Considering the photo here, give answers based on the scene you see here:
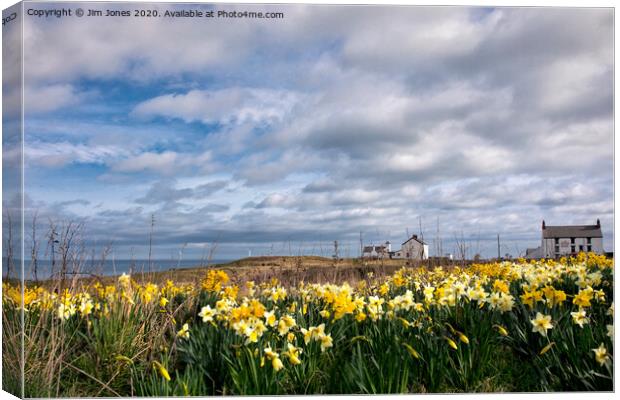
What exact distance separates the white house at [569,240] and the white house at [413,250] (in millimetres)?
1329

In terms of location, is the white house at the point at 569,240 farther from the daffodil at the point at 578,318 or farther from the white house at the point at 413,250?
the white house at the point at 413,250

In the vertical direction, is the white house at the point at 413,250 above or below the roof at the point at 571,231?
below

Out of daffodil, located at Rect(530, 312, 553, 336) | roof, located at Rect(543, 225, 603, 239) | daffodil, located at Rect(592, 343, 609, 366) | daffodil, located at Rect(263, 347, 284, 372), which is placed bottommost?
daffodil, located at Rect(592, 343, 609, 366)

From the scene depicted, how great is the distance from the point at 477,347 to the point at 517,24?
8.44 ft

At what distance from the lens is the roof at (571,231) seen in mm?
4934

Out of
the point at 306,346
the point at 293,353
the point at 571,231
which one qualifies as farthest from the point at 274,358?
the point at 571,231

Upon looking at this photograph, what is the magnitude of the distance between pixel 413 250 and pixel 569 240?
1767 millimetres

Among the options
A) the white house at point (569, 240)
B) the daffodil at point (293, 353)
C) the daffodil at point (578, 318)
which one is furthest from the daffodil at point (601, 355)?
the daffodil at point (293, 353)

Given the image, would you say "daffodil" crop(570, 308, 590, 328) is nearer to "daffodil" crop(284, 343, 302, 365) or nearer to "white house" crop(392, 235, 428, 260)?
"daffodil" crop(284, 343, 302, 365)

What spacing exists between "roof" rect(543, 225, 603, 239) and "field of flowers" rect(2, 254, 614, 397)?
653 mm

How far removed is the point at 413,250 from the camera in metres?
7.02

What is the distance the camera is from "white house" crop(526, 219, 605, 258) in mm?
5051

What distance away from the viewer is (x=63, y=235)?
4363 millimetres

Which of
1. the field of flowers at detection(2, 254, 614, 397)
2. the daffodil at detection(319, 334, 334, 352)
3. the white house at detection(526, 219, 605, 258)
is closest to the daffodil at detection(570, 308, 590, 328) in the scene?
the field of flowers at detection(2, 254, 614, 397)
